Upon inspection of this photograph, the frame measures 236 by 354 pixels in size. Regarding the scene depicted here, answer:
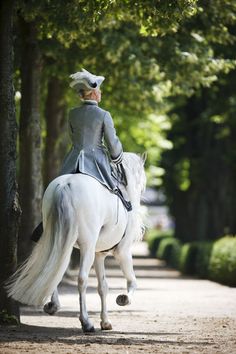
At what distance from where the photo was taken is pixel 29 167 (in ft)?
64.7

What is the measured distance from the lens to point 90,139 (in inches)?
489

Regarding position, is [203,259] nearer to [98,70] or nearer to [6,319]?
[98,70]

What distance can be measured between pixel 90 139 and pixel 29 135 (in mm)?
7070

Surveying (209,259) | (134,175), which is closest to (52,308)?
(134,175)

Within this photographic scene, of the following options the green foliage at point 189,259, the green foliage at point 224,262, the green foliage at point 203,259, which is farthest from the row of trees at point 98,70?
the green foliage at point 189,259

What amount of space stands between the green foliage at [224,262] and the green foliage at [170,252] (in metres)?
10.3

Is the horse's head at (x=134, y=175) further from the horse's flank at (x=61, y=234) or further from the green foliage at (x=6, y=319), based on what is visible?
the green foliage at (x=6, y=319)

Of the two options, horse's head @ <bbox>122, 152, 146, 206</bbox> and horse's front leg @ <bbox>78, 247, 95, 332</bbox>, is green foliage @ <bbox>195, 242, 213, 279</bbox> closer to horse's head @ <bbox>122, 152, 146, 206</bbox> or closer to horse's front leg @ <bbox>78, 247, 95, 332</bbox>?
horse's head @ <bbox>122, 152, 146, 206</bbox>

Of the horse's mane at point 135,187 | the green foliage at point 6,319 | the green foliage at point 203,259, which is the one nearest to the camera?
the green foliage at point 6,319

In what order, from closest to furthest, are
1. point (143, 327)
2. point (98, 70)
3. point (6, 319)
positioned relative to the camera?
point (6, 319) < point (143, 327) < point (98, 70)

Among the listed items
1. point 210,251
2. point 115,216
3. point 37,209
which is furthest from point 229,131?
point 115,216

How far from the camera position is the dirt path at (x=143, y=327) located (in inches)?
416

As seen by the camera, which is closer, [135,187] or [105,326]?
[105,326]

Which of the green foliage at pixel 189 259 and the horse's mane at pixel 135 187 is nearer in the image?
the horse's mane at pixel 135 187
